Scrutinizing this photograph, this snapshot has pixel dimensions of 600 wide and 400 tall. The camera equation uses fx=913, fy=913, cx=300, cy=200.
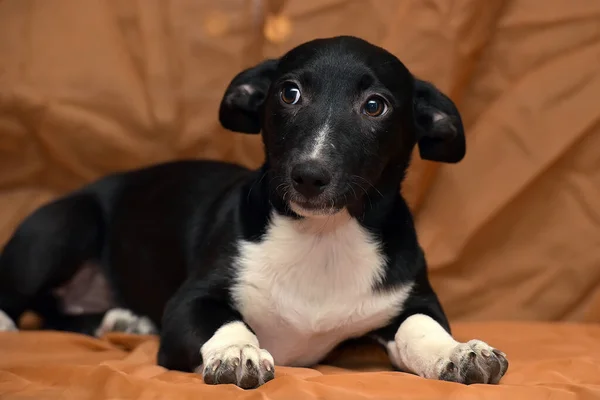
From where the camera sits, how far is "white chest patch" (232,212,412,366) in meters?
2.43

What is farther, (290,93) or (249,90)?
(249,90)

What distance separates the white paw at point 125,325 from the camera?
294 centimetres

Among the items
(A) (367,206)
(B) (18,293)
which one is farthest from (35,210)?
(A) (367,206)

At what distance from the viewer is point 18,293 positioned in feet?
9.77

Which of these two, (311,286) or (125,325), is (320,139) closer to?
(311,286)

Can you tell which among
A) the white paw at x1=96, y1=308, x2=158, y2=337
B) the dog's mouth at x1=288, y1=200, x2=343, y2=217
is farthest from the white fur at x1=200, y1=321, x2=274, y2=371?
the white paw at x1=96, y1=308, x2=158, y2=337

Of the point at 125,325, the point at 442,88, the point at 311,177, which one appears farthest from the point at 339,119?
the point at 125,325

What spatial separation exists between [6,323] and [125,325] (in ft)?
1.21

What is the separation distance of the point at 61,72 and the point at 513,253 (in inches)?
66.2

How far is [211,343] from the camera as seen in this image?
219 centimetres

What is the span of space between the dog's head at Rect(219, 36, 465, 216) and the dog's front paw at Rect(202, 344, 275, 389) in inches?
15.4

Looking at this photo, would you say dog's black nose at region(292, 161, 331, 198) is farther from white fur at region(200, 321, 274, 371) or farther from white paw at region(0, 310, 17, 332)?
white paw at region(0, 310, 17, 332)

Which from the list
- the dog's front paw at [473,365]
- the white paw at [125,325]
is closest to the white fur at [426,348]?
the dog's front paw at [473,365]

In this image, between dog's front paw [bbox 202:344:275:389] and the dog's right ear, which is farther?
the dog's right ear
